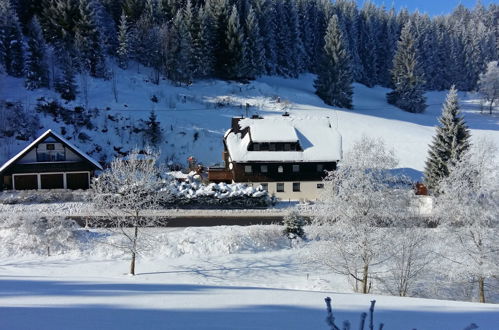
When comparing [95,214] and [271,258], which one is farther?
[95,214]

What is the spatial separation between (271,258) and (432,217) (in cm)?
932

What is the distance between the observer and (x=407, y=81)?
7425cm

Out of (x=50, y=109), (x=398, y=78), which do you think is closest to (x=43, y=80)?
(x=50, y=109)

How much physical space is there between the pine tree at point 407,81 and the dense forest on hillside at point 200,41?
51.3 feet

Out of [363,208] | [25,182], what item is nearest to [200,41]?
[25,182]

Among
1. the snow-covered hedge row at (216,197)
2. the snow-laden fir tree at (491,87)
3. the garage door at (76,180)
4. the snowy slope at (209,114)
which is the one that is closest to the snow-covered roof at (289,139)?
the snow-covered hedge row at (216,197)

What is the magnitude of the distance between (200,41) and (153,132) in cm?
2371

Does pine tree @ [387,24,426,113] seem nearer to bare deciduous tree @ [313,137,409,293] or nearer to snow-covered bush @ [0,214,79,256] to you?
bare deciduous tree @ [313,137,409,293]

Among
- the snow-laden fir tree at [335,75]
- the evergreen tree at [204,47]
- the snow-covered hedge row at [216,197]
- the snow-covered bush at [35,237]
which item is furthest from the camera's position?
the snow-laden fir tree at [335,75]

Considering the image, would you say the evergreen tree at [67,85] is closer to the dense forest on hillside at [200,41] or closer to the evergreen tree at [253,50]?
the dense forest on hillside at [200,41]

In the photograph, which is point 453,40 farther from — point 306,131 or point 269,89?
point 306,131

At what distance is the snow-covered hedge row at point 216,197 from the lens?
1243 inches

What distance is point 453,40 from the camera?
334 ft

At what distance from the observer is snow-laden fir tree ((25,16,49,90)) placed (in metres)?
49.3
